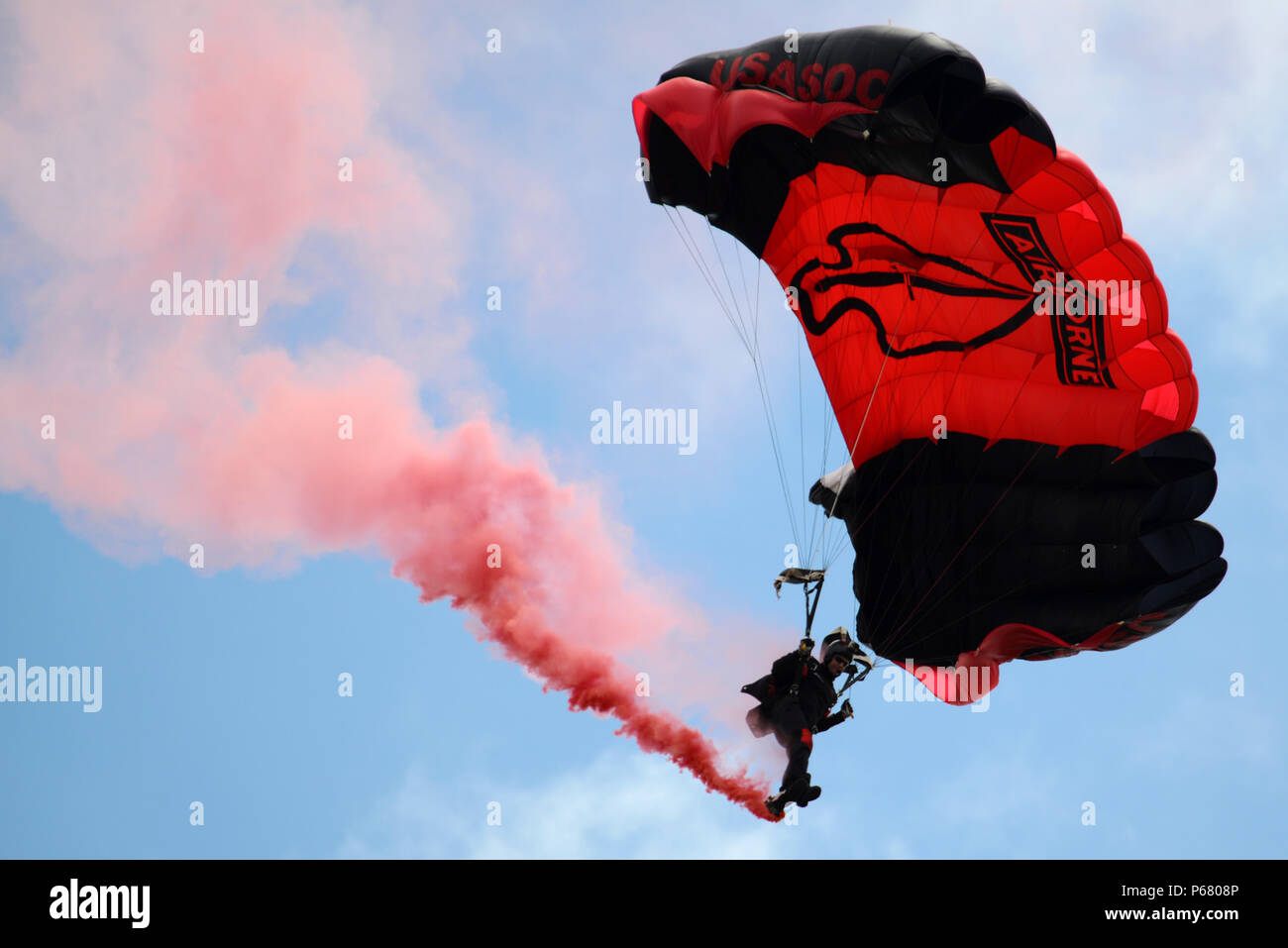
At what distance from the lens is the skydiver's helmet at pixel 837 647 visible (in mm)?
15133

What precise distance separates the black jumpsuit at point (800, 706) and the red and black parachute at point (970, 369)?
2.06 m

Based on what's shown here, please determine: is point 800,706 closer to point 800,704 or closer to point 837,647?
point 800,704

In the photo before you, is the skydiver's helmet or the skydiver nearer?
the skydiver

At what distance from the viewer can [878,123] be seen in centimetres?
1494

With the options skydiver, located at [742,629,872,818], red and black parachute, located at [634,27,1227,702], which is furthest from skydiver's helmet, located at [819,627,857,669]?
red and black parachute, located at [634,27,1227,702]

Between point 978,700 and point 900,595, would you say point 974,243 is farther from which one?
point 978,700

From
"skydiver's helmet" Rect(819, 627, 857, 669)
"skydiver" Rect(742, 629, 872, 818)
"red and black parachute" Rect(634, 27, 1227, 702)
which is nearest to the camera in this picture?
"skydiver" Rect(742, 629, 872, 818)

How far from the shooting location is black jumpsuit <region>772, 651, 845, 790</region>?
47.9 ft

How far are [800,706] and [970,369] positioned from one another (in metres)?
4.21

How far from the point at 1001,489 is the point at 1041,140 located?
3665 millimetres

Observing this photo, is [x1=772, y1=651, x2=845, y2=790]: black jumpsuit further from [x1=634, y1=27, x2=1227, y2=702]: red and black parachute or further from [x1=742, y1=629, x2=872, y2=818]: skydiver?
[x1=634, y1=27, x2=1227, y2=702]: red and black parachute

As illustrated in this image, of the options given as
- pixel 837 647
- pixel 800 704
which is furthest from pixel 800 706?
pixel 837 647

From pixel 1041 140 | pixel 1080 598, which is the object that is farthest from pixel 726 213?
pixel 1080 598

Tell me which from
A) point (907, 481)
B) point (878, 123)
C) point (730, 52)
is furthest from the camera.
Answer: point (907, 481)
